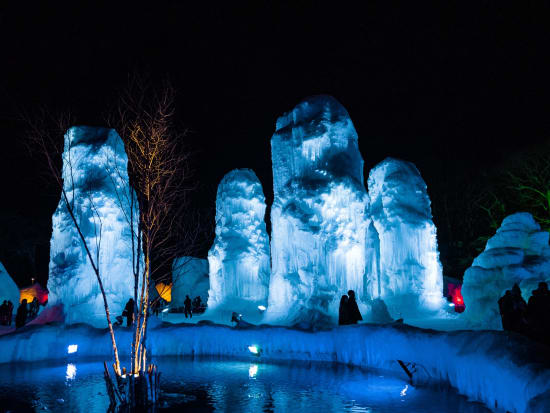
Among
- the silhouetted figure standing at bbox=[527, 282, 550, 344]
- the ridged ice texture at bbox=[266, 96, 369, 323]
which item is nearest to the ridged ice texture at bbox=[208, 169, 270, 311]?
the ridged ice texture at bbox=[266, 96, 369, 323]

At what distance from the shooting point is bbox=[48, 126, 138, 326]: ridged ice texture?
18.0 m

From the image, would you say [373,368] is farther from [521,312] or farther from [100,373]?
[100,373]

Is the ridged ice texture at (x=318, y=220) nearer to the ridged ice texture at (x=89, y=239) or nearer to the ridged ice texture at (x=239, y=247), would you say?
the ridged ice texture at (x=239, y=247)

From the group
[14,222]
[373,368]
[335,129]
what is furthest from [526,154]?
[14,222]

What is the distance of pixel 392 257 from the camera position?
71.7 feet

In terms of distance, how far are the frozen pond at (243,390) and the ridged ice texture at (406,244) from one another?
34.5 feet

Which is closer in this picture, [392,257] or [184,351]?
[184,351]

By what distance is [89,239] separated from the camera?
18531mm

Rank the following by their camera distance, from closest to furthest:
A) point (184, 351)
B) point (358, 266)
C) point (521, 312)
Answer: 1. point (521, 312)
2. point (184, 351)
3. point (358, 266)

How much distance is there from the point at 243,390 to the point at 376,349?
3.39 meters

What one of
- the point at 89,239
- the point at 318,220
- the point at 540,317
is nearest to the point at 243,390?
the point at 540,317

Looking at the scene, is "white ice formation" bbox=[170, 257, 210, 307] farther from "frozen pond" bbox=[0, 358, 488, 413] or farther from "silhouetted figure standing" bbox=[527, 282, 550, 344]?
"silhouetted figure standing" bbox=[527, 282, 550, 344]

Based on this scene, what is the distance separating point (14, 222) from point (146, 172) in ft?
87.9

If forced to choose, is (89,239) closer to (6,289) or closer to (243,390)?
(6,289)
